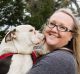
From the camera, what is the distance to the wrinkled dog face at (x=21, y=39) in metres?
4.43

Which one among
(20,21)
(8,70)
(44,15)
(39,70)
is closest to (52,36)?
(39,70)

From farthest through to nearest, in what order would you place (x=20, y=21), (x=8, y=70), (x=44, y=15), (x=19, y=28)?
(x=20, y=21), (x=44, y=15), (x=19, y=28), (x=8, y=70)

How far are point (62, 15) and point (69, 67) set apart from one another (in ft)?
1.71

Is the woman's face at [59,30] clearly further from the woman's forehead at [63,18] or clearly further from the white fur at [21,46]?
the white fur at [21,46]

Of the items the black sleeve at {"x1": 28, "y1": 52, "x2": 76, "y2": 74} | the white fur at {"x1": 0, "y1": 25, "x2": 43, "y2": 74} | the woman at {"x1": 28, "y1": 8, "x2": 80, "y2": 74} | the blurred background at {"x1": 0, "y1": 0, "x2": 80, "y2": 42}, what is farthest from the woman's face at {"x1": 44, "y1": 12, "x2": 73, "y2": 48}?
the blurred background at {"x1": 0, "y1": 0, "x2": 80, "y2": 42}

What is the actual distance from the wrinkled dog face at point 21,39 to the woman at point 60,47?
2.70 feet

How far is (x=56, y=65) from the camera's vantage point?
333 cm

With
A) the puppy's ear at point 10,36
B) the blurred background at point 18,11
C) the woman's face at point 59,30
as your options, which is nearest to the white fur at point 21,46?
the puppy's ear at point 10,36

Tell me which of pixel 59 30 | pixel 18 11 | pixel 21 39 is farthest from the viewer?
pixel 18 11

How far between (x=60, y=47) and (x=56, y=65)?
11.0 inches

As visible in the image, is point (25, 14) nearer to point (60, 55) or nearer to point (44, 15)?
point (44, 15)

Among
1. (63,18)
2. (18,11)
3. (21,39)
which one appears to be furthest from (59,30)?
(18,11)

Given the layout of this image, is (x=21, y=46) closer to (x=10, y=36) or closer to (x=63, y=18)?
(x=10, y=36)

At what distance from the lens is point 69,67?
3346 mm
